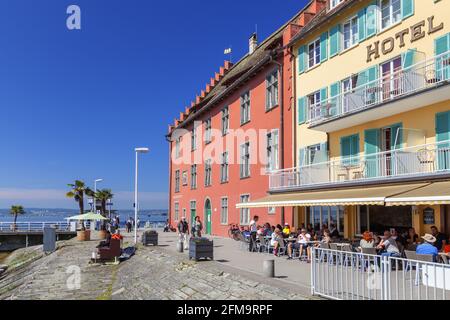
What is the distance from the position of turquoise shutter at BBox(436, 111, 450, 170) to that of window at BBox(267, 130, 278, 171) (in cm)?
1248

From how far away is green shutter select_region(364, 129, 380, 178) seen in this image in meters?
19.4

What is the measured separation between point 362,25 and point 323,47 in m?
3.19

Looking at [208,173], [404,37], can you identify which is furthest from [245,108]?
[404,37]

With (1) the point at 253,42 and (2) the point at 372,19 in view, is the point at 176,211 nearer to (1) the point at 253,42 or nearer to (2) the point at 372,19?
(1) the point at 253,42

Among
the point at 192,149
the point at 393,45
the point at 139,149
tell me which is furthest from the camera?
the point at 192,149

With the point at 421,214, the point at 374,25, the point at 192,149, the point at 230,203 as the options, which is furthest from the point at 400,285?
the point at 192,149

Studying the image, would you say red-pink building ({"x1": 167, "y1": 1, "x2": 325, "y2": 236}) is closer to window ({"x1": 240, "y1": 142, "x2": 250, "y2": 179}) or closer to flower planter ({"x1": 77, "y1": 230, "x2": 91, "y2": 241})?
window ({"x1": 240, "y1": 142, "x2": 250, "y2": 179})

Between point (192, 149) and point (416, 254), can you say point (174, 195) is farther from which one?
point (416, 254)

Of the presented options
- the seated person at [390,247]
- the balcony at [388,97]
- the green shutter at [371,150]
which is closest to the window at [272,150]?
the balcony at [388,97]

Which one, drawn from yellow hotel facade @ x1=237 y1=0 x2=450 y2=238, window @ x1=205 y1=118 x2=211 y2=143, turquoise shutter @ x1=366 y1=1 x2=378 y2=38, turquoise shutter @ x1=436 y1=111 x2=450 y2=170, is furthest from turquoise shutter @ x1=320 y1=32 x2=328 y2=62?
window @ x1=205 y1=118 x2=211 y2=143

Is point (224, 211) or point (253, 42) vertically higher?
point (253, 42)

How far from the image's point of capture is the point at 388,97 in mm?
18719

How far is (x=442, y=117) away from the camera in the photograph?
1691 cm
